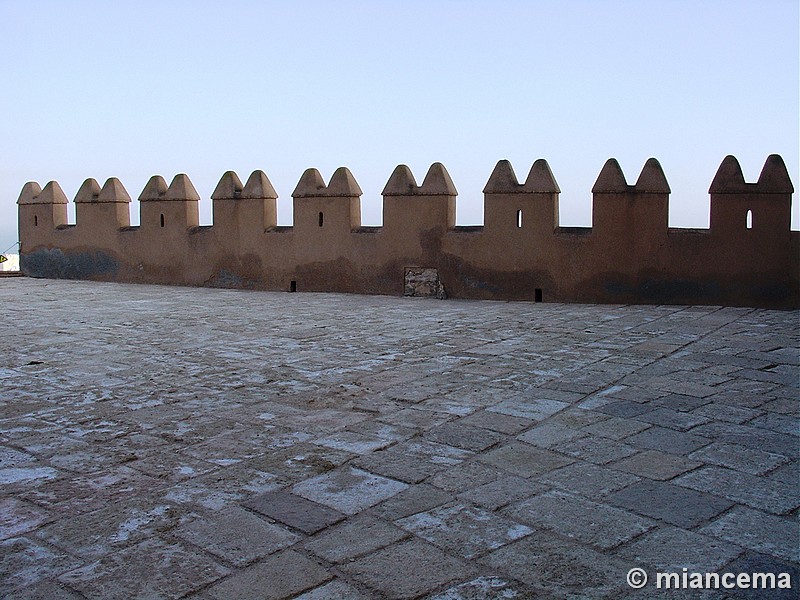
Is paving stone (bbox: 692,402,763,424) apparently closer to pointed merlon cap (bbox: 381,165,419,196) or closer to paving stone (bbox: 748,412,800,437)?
paving stone (bbox: 748,412,800,437)

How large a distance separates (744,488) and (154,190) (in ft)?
38.8

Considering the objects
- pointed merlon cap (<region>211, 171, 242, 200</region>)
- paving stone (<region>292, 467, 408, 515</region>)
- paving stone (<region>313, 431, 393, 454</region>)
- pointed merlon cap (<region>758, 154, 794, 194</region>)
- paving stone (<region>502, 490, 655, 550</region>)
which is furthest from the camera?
pointed merlon cap (<region>211, 171, 242, 200</region>)

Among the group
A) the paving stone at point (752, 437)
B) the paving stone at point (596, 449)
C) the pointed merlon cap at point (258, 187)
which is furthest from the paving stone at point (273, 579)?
the pointed merlon cap at point (258, 187)

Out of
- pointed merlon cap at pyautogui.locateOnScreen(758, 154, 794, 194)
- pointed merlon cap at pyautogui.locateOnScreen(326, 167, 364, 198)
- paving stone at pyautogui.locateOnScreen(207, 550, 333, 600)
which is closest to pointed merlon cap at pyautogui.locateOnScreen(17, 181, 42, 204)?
pointed merlon cap at pyautogui.locateOnScreen(326, 167, 364, 198)

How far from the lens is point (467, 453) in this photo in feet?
12.5

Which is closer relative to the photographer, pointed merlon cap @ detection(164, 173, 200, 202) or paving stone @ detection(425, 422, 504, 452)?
paving stone @ detection(425, 422, 504, 452)

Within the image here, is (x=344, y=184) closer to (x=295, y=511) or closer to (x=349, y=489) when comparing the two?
(x=349, y=489)

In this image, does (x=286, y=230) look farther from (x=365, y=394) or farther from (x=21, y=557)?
(x=21, y=557)

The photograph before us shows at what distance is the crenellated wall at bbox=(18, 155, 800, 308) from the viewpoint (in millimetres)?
9331

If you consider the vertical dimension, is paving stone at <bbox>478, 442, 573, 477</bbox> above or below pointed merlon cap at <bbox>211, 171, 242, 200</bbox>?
below

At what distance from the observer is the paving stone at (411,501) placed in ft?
10.1

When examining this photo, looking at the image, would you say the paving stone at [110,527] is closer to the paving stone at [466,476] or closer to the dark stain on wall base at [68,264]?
the paving stone at [466,476]

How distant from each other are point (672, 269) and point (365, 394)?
235 inches

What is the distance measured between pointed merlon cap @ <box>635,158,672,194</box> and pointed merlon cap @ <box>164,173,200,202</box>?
7.28m
